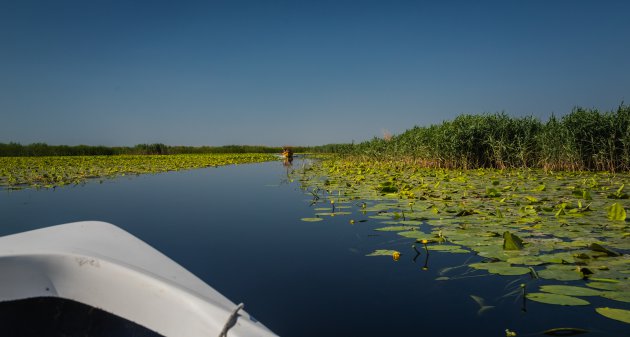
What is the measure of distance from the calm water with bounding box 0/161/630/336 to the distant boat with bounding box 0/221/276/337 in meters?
0.80

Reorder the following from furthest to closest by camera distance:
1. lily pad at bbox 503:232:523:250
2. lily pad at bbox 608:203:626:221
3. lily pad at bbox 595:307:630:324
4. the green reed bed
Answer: the green reed bed, lily pad at bbox 608:203:626:221, lily pad at bbox 503:232:523:250, lily pad at bbox 595:307:630:324

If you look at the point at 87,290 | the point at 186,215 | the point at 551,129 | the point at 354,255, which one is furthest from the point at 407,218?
the point at 551,129

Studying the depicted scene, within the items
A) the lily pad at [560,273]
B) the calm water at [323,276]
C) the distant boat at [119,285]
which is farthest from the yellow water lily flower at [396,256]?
the distant boat at [119,285]

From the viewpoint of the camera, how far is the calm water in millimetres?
1972

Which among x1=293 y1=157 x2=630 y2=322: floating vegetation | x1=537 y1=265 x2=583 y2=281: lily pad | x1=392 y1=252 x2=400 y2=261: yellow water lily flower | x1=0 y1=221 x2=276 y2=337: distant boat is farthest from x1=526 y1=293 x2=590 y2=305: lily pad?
x1=0 y1=221 x2=276 y2=337: distant boat

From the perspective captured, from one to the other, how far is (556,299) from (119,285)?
6.89ft

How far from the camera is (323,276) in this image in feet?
9.04

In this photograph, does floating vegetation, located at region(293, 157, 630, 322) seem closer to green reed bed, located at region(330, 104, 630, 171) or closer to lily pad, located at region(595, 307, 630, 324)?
lily pad, located at region(595, 307, 630, 324)

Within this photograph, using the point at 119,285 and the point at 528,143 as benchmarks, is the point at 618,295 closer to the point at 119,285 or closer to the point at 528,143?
the point at 119,285

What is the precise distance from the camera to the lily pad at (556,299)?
1923mm

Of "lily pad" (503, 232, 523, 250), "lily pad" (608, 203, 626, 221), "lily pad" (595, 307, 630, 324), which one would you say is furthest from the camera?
"lily pad" (608, 203, 626, 221)

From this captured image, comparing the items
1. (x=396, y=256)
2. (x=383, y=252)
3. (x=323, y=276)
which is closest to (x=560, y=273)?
(x=396, y=256)

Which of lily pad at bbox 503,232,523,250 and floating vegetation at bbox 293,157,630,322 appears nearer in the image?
floating vegetation at bbox 293,157,630,322

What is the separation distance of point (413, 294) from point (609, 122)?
30.7 feet
